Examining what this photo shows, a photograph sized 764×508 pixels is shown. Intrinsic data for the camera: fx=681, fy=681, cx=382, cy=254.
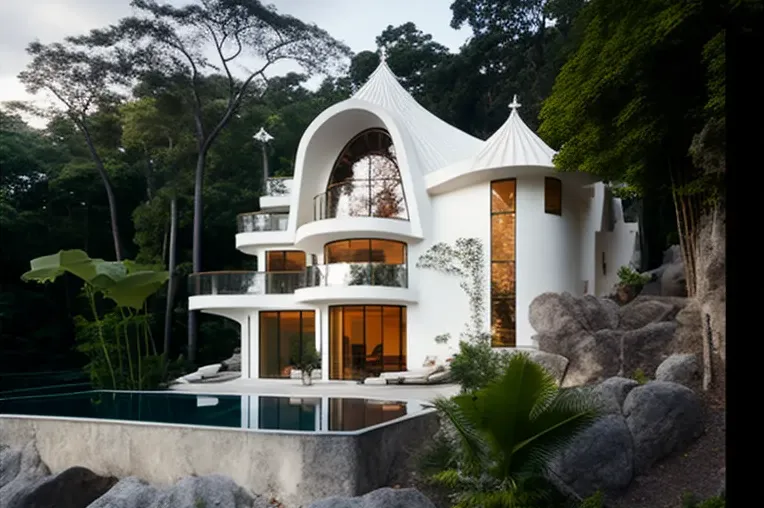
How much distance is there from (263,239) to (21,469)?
13.5 metres

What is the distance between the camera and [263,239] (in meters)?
24.5

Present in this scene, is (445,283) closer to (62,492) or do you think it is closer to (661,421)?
(661,421)

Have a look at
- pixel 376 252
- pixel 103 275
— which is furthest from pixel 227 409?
pixel 376 252

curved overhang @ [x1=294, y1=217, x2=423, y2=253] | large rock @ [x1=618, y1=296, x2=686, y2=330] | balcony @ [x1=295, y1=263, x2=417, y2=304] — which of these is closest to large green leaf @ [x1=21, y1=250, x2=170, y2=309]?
balcony @ [x1=295, y1=263, x2=417, y2=304]

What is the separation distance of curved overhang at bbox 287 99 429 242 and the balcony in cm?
149

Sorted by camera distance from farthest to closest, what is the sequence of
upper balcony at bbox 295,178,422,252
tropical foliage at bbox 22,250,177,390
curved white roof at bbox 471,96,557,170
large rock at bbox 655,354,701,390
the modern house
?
upper balcony at bbox 295,178,422,252, the modern house, curved white roof at bbox 471,96,557,170, tropical foliage at bbox 22,250,177,390, large rock at bbox 655,354,701,390

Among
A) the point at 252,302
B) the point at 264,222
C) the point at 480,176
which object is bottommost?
the point at 252,302

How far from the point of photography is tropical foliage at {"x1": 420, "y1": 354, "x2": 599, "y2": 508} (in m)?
7.25

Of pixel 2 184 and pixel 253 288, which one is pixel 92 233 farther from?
pixel 253 288

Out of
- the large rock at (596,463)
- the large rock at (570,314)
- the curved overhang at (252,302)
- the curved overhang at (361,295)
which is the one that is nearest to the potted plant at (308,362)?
the curved overhang at (252,302)

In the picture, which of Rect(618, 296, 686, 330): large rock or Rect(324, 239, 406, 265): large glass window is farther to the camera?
Rect(324, 239, 406, 265): large glass window

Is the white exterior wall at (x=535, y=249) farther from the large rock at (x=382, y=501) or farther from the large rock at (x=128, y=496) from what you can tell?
the large rock at (x=128, y=496)

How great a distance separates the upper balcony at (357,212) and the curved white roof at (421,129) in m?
1.41

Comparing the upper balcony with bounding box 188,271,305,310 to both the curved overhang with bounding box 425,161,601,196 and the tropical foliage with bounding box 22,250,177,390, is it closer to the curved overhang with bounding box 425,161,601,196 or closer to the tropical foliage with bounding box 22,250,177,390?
the tropical foliage with bounding box 22,250,177,390
